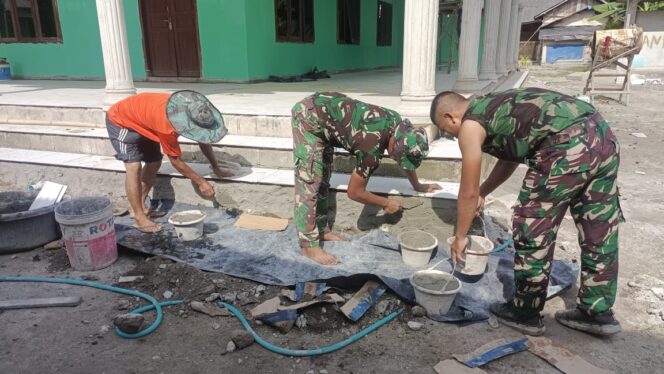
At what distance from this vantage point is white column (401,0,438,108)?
421 centimetres

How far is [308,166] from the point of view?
3.43 m

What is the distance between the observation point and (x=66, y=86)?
8.97 m

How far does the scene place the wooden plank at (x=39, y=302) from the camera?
294 cm

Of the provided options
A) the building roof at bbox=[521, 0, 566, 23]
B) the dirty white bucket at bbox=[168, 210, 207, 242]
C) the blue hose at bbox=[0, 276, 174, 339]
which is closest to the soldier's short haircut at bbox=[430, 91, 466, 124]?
the blue hose at bbox=[0, 276, 174, 339]

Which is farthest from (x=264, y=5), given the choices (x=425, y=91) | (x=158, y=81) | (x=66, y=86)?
(x=425, y=91)

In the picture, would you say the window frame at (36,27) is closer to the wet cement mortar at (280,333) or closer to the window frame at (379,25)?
the wet cement mortar at (280,333)

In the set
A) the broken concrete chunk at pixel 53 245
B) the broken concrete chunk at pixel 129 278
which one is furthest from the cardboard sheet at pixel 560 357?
the broken concrete chunk at pixel 53 245

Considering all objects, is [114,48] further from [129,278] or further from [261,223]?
[129,278]

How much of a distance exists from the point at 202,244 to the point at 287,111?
79.4 inches

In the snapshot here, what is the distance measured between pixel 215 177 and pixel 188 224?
27.8 inches

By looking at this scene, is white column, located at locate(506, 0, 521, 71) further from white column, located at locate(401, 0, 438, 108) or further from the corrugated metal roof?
the corrugated metal roof

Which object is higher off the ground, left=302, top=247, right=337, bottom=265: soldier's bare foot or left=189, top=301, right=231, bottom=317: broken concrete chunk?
left=302, top=247, right=337, bottom=265: soldier's bare foot

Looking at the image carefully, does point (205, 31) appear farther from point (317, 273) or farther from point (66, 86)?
point (317, 273)

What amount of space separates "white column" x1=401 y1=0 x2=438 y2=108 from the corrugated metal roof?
32475mm
